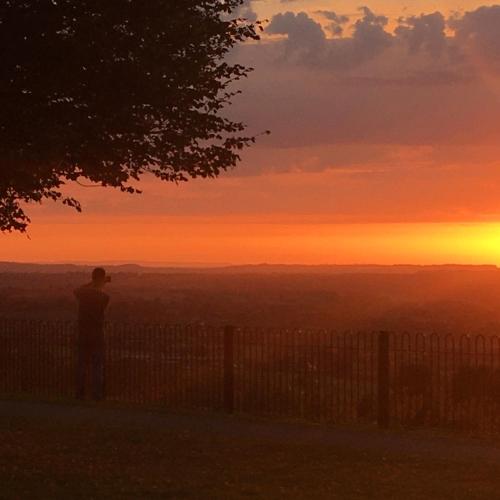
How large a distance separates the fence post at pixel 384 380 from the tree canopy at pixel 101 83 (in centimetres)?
413

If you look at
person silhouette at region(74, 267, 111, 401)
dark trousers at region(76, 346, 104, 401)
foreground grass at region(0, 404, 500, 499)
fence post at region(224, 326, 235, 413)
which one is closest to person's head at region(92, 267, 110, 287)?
person silhouette at region(74, 267, 111, 401)

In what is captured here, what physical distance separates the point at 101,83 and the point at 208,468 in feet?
16.5

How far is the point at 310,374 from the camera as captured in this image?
86.8 ft

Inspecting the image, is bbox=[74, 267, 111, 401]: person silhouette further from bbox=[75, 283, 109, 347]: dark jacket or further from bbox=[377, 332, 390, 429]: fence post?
bbox=[377, 332, 390, 429]: fence post

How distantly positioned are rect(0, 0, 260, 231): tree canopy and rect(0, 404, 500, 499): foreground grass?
364 centimetres

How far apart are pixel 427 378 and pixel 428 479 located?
9.83 meters

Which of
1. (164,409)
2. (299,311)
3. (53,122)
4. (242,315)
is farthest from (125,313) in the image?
(53,122)

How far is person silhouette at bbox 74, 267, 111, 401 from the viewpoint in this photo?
2197 cm

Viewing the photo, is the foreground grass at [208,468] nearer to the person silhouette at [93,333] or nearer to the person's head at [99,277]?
the person silhouette at [93,333]

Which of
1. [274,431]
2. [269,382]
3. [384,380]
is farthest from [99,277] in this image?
[384,380]

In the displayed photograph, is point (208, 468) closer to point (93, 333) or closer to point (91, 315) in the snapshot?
point (93, 333)

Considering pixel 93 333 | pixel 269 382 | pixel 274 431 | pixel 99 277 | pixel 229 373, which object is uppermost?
pixel 99 277

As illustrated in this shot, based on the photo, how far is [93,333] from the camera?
22.0 meters

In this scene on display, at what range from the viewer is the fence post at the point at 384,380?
Answer: 1914 cm
